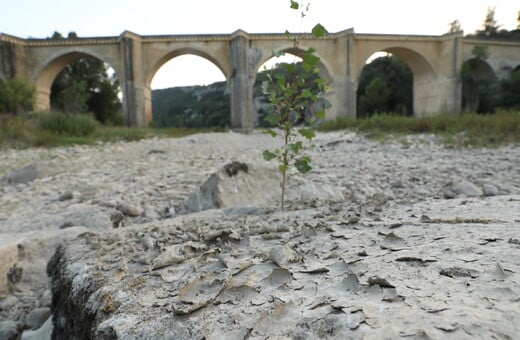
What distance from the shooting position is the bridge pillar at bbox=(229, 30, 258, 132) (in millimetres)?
16500

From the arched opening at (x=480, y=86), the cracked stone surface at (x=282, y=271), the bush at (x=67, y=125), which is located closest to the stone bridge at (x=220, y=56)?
the arched opening at (x=480, y=86)

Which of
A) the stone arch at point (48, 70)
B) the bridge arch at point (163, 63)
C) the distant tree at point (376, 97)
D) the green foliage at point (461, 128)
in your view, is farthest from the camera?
the distant tree at point (376, 97)

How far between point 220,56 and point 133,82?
4.32 metres

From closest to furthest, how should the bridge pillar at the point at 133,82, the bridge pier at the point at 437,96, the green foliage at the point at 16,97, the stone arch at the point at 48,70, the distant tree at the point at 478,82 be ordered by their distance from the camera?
the green foliage at the point at 16,97 < the bridge pillar at the point at 133,82 < the stone arch at the point at 48,70 < the bridge pier at the point at 437,96 < the distant tree at the point at 478,82

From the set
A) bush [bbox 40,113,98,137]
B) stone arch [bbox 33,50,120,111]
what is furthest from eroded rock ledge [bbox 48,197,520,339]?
stone arch [bbox 33,50,120,111]

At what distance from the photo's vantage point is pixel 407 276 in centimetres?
83

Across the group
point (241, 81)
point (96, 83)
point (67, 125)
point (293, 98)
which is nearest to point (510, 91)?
point (241, 81)

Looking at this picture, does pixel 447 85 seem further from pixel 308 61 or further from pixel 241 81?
pixel 308 61

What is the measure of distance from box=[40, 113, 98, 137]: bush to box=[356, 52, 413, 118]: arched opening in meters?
19.8

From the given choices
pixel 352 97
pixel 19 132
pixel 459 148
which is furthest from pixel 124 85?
pixel 459 148

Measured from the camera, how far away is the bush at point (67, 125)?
8.88 metres

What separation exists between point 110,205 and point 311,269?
2.08m

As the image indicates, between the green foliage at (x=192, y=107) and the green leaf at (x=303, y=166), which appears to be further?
the green foliage at (x=192, y=107)

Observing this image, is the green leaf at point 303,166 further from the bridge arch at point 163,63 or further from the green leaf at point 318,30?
the bridge arch at point 163,63
